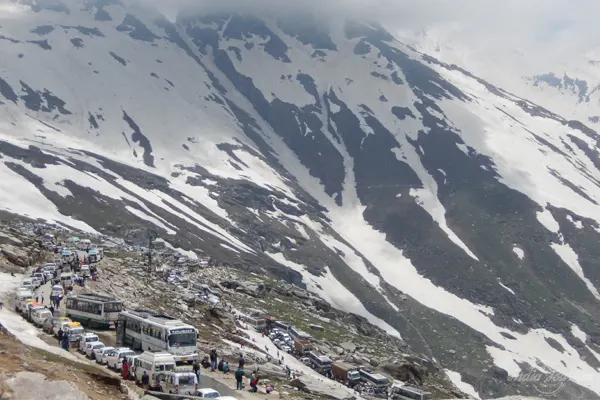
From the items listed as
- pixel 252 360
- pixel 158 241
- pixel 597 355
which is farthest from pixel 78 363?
pixel 597 355

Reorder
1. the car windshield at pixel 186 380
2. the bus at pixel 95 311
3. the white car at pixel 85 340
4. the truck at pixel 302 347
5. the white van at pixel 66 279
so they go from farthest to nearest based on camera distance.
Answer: the truck at pixel 302 347 < the white van at pixel 66 279 < the bus at pixel 95 311 < the white car at pixel 85 340 < the car windshield at pixel 186 380

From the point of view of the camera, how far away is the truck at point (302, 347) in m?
76.4

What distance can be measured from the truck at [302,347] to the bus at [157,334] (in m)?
30.6

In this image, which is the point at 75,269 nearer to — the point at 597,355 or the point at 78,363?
the point at 78,363

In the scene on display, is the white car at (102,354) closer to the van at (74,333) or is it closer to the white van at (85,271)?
the van at (74,333)

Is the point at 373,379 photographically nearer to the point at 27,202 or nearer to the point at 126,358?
the point at 126,358

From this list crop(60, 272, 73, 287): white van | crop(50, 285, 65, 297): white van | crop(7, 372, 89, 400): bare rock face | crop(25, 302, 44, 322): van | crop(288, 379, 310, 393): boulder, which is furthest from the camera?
crop(60, 272, 73, 287): white van

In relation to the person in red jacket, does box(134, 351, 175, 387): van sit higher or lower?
higher

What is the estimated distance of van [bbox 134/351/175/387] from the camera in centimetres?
3541

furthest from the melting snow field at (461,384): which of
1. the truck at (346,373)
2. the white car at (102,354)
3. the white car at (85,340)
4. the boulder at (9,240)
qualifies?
the white car at (102,354)

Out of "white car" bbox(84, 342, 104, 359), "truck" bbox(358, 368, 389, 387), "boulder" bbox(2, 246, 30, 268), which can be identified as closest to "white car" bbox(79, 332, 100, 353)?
"white car" bbox(84, 342, 104, 359)

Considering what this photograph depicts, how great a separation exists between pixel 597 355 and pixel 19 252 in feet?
545

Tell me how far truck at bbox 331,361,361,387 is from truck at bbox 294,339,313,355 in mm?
8119

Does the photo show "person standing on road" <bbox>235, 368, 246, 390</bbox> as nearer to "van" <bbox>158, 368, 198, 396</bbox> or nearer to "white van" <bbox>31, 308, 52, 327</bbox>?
"van" <bbox>158, 368, 198, 396</bbox>
